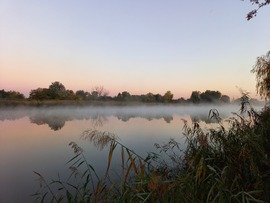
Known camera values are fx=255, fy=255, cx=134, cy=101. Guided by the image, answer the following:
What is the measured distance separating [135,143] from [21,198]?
586cm

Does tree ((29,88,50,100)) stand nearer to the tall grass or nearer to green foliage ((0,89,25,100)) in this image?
green foliage ((0,89,25,100))

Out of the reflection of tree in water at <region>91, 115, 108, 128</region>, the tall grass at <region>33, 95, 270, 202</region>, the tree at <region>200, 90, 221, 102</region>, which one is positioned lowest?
the reflection of tree in water at <region>91, 115, 108, 128</region>

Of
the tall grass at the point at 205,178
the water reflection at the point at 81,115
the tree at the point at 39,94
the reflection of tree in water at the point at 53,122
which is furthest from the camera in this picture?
the tree at the point at 39,94

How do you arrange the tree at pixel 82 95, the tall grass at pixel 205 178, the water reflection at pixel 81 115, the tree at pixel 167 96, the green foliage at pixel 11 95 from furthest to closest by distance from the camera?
the tree at pixel 167 96 < the tree at pixel 82 95 < the green foliage at pixel 11 95 < the water reflection at pixel 81 115 < the tall grass at pixel 205 178

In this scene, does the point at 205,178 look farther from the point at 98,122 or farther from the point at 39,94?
the point at 39,94

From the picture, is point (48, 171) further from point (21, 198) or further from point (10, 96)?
point (10, 96)

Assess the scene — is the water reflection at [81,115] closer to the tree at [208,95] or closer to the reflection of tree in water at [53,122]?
the reflection of tree in water at [53,122]

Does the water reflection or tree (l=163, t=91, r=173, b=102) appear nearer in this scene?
the water reflection

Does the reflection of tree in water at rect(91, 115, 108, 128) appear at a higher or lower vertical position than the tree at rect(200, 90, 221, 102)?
lower

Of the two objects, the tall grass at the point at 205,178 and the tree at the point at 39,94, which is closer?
the tall grass at the point at 205,178

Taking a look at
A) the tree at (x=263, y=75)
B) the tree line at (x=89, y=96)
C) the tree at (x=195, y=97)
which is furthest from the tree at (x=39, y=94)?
the tree at (x=263, y=75)

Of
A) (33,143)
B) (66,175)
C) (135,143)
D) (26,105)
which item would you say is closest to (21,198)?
(66,175)

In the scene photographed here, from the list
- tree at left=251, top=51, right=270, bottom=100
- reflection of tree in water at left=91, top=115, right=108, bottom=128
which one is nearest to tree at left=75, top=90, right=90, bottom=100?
reflection of tree in water at left=91, top=115, right=108, bottom=128

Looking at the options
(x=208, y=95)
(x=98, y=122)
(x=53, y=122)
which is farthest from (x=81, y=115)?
(x=208, y=95)
